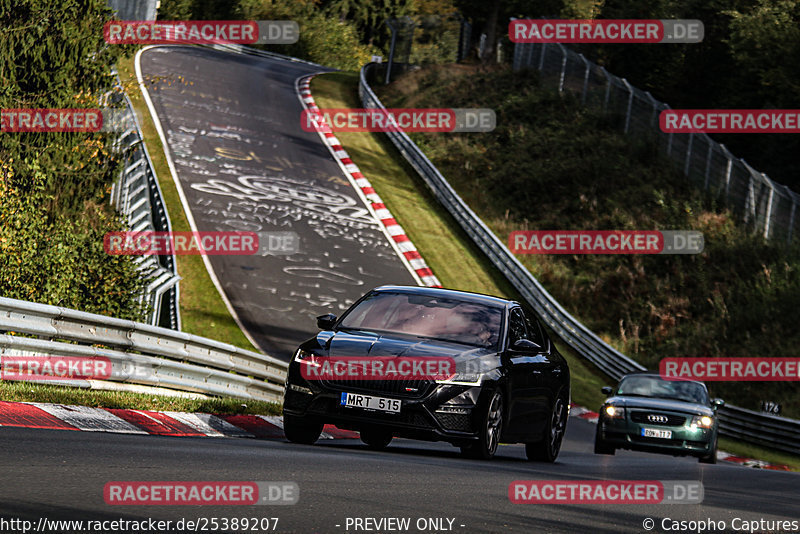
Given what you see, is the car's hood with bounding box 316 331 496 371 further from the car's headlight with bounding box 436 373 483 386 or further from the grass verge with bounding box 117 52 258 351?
the grass verge with bounding box 117 52 258 351

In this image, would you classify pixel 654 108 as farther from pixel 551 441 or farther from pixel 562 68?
pixel 551 441

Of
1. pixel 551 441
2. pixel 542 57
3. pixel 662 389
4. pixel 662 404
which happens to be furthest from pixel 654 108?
pixel 551 441

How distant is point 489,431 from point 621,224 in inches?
1021

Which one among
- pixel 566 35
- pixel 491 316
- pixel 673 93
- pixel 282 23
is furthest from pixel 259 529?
pixel 282 23

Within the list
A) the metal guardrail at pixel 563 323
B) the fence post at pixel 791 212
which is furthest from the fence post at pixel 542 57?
the fence post at pixel 791 212

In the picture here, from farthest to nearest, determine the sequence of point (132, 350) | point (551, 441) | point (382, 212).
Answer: point (382, 212) → point (551, 441) → point (132, 350)

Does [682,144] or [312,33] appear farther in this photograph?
[312,33]

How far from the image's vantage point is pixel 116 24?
87.0ft

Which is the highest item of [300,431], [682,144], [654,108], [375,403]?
[654,108]

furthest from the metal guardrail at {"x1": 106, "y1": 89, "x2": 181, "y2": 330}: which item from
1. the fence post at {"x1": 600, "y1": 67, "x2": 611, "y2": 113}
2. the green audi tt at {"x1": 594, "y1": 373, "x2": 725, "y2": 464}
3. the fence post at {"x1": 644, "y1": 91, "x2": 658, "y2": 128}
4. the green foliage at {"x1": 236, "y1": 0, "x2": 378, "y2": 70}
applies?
the green foliage at {"x1": 236, "y1": 0, "x2": 378, "y2": 70}

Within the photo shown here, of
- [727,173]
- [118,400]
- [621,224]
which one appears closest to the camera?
[118,400]

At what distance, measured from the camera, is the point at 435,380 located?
9867 mm

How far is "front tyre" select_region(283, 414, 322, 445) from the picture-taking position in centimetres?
1038

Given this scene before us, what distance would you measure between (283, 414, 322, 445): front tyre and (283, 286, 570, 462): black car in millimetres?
12
